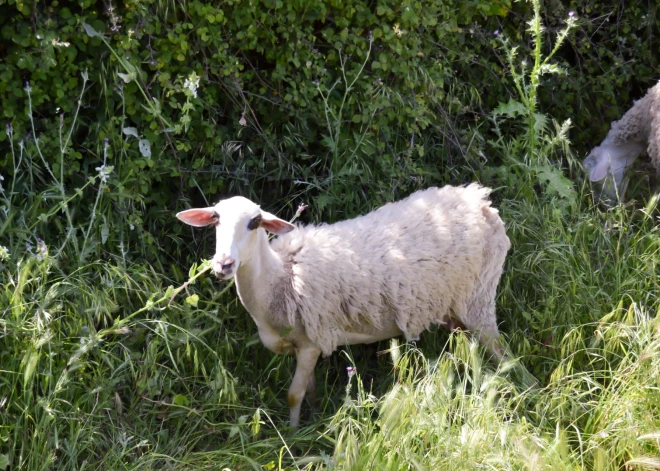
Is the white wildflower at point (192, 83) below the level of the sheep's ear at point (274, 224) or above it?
above

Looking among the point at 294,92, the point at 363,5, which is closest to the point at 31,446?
the point at 294,92

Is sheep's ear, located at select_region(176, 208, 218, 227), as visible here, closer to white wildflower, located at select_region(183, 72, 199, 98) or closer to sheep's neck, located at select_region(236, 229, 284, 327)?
sheep's neck, located at select_region(236, 229, 284, 327)

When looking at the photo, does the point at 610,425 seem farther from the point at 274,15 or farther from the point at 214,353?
the point at 274,15

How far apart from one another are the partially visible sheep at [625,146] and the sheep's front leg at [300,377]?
9.02 ft

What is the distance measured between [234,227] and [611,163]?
11.2 feet

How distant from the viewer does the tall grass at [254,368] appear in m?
3.76

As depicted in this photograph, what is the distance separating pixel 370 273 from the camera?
4.61 meters

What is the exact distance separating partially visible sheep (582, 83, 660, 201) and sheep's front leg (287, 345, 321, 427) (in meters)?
2.75

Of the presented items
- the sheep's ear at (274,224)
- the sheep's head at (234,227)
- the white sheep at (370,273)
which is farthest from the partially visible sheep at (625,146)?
the sheep's head at (234,227)

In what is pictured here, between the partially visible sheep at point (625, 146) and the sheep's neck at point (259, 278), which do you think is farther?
the partially visible sheep at point (625, 146)

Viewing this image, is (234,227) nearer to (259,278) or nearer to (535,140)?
(259,278)

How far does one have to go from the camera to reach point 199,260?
16.6 feet

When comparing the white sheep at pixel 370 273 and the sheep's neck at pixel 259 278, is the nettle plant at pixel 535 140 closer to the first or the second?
the white sheep at pixel 370 273

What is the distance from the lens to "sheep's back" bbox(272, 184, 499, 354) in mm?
4547
